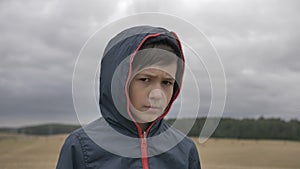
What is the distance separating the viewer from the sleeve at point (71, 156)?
9.31 ft

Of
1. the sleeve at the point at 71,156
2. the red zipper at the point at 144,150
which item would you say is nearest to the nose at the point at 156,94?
the red zipper at the point at 144,150

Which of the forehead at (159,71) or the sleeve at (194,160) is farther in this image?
the sleeve at (194,160)

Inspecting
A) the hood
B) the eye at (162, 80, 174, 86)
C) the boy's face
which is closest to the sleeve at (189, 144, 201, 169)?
the hood

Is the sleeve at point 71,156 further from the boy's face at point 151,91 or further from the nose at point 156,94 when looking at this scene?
the nose at point 156,94

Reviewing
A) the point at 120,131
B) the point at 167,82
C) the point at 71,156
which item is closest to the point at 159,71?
the point at 167,82

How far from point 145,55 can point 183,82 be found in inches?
16.0

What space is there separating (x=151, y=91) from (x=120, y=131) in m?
0.45

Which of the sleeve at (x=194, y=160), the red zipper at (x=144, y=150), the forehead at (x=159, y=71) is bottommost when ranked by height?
the sleeve at (x=194, y=160)

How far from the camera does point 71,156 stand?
112 inches

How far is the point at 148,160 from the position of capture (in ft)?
9.88

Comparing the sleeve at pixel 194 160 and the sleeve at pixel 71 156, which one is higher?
the sleeve at pixel 71 156

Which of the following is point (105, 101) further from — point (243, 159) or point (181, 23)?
point (243, 159)

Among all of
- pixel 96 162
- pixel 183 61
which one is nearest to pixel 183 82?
pixel 183 61

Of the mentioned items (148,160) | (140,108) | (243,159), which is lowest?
(243,159)
